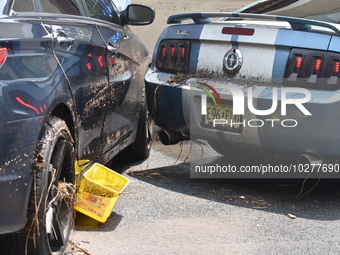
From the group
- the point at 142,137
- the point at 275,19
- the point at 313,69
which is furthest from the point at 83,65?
the point at 142,137

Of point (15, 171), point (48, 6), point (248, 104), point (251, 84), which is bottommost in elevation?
point (248, 104)

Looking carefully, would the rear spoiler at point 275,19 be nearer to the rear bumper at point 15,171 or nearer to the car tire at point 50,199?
the car tire at point 50,199

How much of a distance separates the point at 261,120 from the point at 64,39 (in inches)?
70.2

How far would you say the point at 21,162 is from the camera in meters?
3.28

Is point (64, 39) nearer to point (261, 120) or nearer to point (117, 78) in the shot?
point (117, 78)

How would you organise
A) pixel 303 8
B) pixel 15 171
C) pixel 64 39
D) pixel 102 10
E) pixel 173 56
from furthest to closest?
pixel 303 8 → pixel 173 56 → pixel 102 10 → pixel 64 39 → pixel 15 171

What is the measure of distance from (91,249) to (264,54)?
2.07 m

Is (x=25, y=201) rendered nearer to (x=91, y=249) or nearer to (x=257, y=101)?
(x=91, y=249)

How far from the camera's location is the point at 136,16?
593cm

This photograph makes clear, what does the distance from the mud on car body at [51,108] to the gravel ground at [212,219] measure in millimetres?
430

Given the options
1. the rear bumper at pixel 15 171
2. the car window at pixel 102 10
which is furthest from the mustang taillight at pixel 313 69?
the rear bumper at pixel 15 171

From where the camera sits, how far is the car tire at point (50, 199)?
3.41 metres

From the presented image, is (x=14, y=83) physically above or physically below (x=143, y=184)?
above

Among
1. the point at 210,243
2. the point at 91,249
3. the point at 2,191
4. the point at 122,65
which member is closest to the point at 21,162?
the point at 2,191
